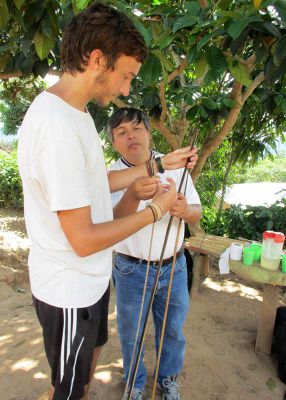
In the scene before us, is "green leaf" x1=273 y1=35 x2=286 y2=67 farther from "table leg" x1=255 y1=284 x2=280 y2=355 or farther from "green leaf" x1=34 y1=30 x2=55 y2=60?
"table leg" x1=255 y1=284 x2=280 y2=355

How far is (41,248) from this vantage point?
1186 mm

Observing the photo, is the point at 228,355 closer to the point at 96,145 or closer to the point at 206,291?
the point at 206,291

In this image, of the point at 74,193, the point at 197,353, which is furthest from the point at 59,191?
the point at 197,353

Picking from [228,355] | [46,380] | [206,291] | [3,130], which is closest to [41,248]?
[46,380]

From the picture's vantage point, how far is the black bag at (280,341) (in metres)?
2.52

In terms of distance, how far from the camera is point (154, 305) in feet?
6.72

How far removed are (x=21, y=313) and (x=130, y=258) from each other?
2111 millimetres

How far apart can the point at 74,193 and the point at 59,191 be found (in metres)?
0.04

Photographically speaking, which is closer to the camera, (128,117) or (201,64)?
(201,64)

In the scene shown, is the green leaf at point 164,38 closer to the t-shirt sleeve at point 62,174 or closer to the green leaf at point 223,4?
the green leaf at point 223,4

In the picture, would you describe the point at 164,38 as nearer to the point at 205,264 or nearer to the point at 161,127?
the point at 161,127

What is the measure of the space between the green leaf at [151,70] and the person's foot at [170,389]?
176 centimetres

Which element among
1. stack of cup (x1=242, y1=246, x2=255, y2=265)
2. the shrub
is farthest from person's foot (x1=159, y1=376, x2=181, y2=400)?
the shrub

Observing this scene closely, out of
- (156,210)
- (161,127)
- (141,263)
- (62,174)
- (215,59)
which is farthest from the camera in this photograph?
(161,127)
